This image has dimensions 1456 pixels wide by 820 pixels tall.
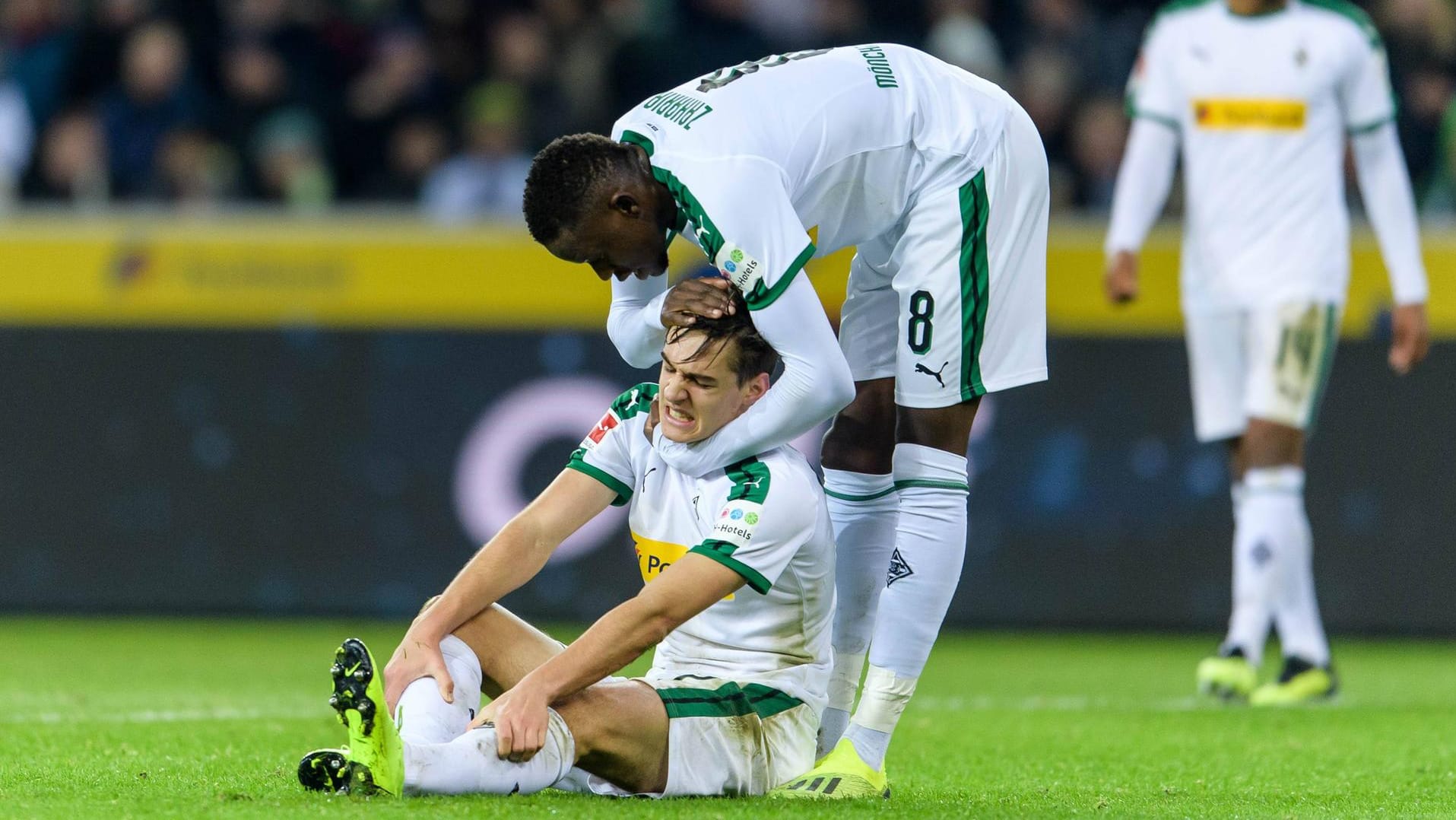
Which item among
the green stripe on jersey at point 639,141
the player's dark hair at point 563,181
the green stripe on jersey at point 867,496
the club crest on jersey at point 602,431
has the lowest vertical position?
the green stripe on jersey at point 867,496

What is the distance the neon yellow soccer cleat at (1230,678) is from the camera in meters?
6.27

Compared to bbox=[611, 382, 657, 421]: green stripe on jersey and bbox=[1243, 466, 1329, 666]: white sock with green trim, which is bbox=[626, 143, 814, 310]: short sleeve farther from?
bbox=[1243, 466, 1329, 666]: white sock with green trim

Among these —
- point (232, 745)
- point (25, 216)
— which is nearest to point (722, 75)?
point (232, 745)

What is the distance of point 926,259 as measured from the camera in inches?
169

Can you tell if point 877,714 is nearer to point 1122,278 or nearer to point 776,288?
point 776,288

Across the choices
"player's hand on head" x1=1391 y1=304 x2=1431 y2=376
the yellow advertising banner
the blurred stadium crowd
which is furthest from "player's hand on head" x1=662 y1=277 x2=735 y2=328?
the blurred stadium crowd

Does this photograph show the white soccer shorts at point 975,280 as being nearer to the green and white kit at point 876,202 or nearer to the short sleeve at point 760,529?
the green and white kit at point 876,202

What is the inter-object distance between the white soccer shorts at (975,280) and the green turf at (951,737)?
0.91 m

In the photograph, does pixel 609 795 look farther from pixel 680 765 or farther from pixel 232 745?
pixel 232 745

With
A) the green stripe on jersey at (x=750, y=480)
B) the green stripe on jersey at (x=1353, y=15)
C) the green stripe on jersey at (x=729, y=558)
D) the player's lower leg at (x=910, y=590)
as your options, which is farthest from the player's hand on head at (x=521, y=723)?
the green stripe on jersey at (x=1353, y=15)

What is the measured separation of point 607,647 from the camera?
3.71 metres

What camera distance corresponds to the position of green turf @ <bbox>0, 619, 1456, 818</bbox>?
3863 millimetres

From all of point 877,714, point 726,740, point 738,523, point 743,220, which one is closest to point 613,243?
point 743,220

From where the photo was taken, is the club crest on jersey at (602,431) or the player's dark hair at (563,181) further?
the club crest on jersey at (602,431)
